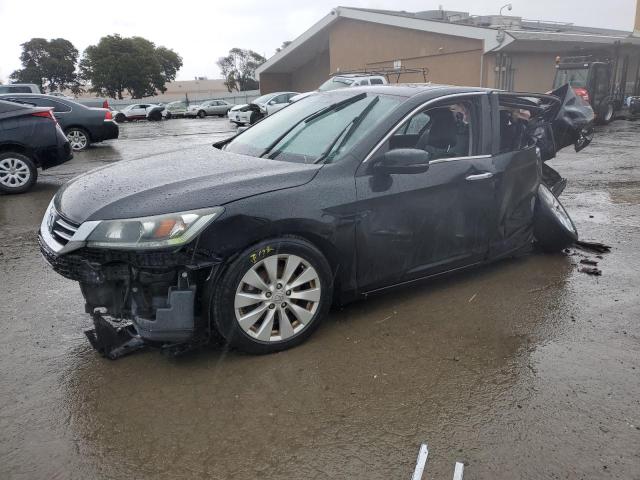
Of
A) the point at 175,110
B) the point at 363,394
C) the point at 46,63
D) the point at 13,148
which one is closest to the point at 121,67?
the point at 46,63

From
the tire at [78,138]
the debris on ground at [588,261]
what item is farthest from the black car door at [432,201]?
the tire at [78,138]

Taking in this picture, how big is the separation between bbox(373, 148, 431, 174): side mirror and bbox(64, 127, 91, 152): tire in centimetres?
1188

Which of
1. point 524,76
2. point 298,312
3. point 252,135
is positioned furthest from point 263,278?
point 524,76

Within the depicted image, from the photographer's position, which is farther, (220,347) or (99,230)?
(220,347)

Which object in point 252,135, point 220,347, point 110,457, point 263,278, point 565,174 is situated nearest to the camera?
point 110,457

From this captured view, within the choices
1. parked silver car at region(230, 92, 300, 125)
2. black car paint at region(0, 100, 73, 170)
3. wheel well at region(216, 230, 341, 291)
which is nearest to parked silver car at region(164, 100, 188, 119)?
parked silver car at region(230, 92, 300, 125)

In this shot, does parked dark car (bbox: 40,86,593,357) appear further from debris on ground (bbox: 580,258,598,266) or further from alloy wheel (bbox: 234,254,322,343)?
debris on ground (bbox: 580,258,598,266)

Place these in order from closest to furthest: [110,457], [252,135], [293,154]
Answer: [110,457] < [293,154] < [252,135]

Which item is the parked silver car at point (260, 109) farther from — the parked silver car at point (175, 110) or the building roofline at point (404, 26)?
the parked silver car at point (175, 110)

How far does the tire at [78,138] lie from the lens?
13328mm

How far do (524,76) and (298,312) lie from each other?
26266 mm

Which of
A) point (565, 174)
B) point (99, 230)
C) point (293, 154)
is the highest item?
point (293, 154)

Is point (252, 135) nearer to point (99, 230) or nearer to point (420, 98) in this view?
point (420, 98)

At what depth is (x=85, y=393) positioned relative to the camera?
295 cm
